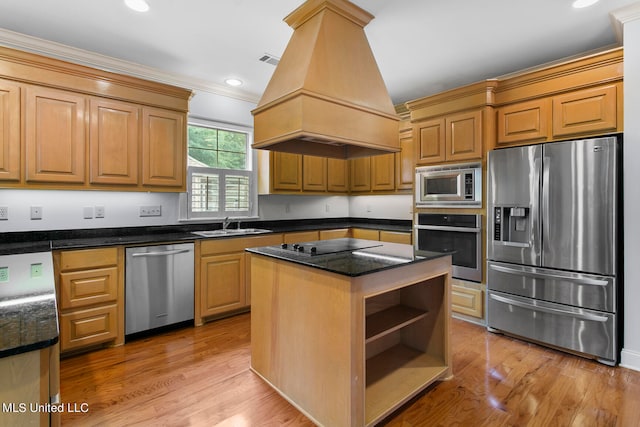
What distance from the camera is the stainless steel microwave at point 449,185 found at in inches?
129

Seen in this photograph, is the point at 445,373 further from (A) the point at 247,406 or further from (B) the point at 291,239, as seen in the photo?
(B) the point at 291,239

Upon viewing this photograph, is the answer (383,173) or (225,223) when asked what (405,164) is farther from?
(225,223)

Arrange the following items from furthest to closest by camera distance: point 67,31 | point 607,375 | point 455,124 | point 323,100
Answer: point 455,124 < point 67,31 < point 607,375 < point 323,100

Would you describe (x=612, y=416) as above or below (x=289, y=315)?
below

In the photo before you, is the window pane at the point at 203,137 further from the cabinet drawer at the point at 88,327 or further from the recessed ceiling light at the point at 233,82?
the cabinet drawer at the point at 88,327

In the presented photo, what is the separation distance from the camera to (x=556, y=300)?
107 inches

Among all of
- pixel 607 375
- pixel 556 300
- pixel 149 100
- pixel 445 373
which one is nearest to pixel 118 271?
pixel 149 100

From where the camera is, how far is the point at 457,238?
3.42 m

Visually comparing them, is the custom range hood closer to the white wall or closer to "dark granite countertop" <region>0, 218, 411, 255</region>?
"dark granite countertop" <region>0, 218, 411, 255</region>

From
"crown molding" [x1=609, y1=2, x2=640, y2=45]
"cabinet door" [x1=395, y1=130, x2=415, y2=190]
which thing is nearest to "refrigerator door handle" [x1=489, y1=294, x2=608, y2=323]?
"cabinet door" [x1=395, y1=130, x2=415, y2=190]

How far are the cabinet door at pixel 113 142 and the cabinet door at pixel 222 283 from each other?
1.14 metres

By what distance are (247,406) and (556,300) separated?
2625 mm

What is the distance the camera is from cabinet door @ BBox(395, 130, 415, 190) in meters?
4.34

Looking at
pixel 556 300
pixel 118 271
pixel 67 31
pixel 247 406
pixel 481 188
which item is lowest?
pixel 247 406
